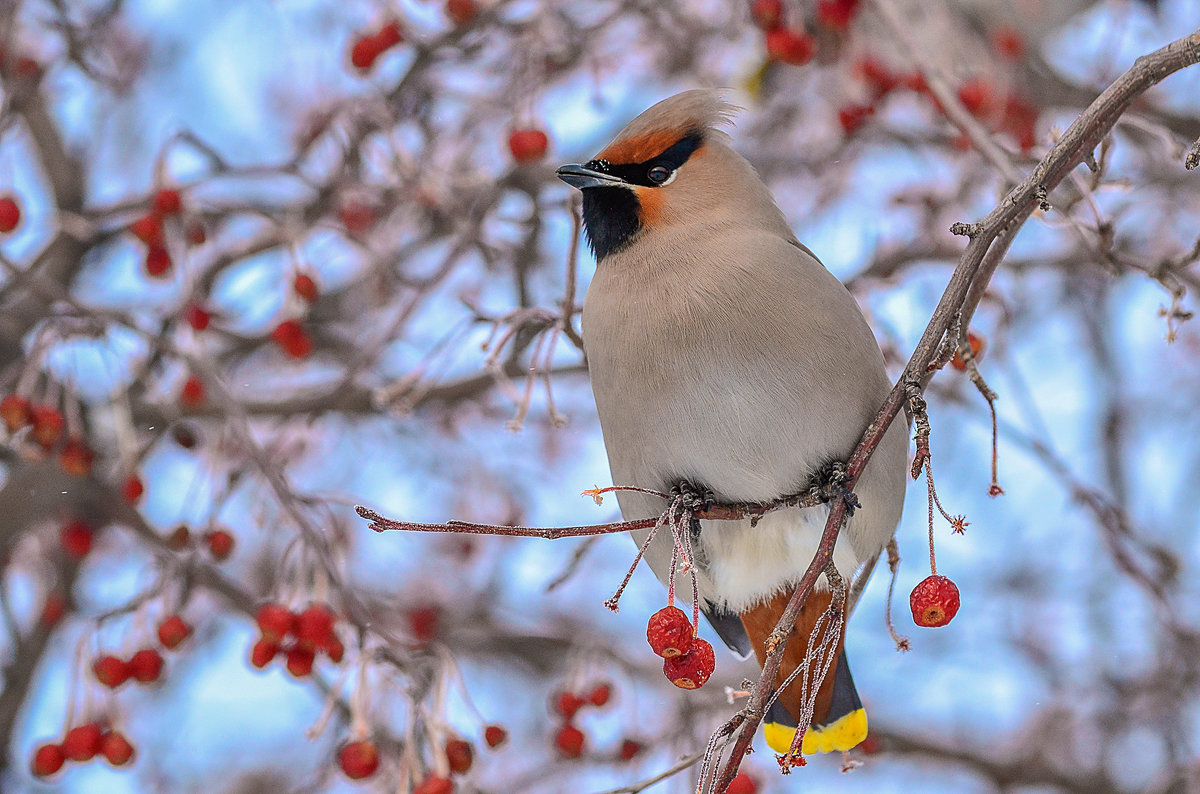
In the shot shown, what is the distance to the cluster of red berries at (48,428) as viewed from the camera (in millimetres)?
3188

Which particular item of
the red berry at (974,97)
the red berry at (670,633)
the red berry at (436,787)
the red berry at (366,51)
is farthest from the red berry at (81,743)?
the red berry at (974,97)

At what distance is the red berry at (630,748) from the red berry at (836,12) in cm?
229

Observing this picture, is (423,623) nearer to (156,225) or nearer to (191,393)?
(191,393)

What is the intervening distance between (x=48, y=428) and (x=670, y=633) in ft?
6.79

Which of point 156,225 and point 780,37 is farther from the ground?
point 780,37

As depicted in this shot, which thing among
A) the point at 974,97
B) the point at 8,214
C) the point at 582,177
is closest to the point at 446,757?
the point at 582,177

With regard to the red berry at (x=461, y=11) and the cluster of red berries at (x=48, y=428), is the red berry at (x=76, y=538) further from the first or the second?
the red berry at (x=461, y=11)

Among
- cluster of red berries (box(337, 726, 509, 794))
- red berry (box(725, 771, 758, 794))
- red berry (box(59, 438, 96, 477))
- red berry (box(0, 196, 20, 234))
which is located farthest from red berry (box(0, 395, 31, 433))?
red berry (box(725, 771, 758, 794))

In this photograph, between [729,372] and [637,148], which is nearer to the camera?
[729,372]

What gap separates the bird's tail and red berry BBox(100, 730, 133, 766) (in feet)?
5.28

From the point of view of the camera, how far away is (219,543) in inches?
128

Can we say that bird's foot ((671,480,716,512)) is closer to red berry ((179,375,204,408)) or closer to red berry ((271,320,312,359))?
red berry ((271,320,312,359))

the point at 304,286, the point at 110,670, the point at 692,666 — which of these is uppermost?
the point at 304,286

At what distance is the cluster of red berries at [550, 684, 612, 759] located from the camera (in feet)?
10.7
